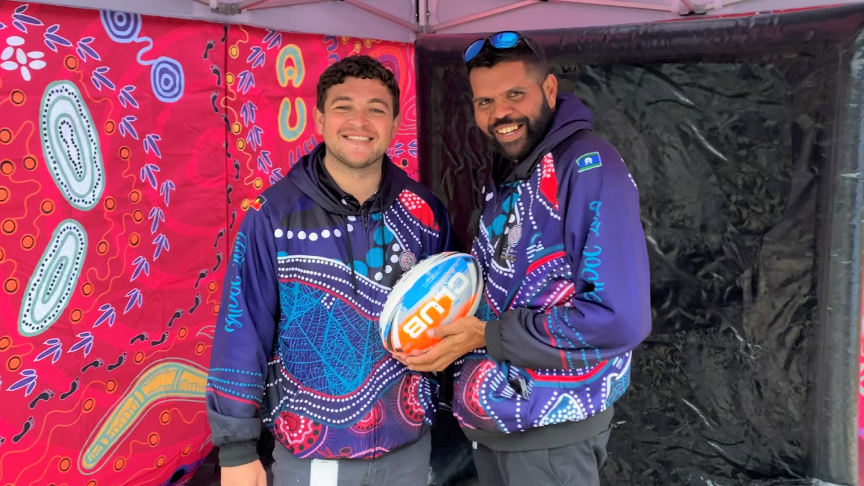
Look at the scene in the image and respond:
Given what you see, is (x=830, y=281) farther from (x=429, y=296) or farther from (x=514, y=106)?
(x=429, y=296)

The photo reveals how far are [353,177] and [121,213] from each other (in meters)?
0.95

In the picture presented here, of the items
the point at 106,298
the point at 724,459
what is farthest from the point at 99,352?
the point at 724,459

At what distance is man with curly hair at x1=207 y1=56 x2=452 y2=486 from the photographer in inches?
58.2

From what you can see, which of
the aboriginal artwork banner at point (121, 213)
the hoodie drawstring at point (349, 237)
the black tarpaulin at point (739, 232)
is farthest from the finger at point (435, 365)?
the black tarpaulin at point (739, 232)

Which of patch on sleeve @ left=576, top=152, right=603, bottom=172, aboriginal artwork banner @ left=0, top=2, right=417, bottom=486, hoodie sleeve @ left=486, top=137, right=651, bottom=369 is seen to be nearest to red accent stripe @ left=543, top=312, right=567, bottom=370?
hoodie sleeve @ left=486, top=137, right=651, bottom=369

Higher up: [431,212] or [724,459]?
[431,212]

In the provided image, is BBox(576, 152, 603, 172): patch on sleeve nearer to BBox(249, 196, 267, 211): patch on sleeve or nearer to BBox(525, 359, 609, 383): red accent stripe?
BBox(525, 359, 609, 383): red accent stripe

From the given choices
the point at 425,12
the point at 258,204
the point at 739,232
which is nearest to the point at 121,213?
the point at 258,204

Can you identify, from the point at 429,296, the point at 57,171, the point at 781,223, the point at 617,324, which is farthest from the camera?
the point at 781,223

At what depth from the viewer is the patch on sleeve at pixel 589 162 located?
4.62 ft

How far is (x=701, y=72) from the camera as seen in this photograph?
7.47ft

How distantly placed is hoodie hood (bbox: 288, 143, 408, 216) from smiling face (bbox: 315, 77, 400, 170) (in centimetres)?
5

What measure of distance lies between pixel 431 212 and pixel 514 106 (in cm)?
37

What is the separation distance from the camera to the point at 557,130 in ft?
5.05
